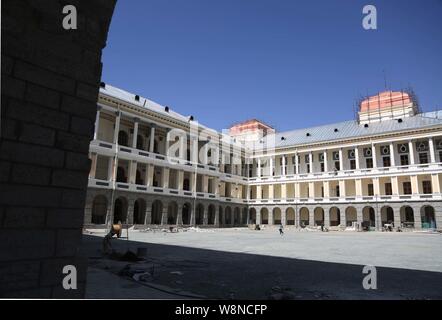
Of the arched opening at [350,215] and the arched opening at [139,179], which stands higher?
the arched opening at [139,179]

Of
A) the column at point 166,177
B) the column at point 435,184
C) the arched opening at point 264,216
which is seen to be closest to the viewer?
the column at point 166,177

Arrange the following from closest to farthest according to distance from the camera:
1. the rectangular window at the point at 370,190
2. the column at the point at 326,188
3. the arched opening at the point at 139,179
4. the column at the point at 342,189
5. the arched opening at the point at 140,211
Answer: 1. the arched opening at the point at 140,211
2. the arched opening at the point at 139,179
3. the rectangular window at the point at 370,190
4. the column at the point at 342,189
5. the column at the point at 326,188

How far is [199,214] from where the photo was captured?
49.5 m

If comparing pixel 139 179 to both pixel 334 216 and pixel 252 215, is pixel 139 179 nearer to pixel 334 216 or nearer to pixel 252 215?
pixel 252 215

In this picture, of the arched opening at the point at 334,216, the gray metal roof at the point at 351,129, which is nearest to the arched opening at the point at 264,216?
the arched opening at the point at 334,216

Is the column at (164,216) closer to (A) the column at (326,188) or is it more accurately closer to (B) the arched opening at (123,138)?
(B) the arched opening at (123,138)

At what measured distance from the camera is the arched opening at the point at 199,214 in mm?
48478

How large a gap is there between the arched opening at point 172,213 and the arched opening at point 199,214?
3.49 m

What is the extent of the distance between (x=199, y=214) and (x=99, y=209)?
52.9 feet

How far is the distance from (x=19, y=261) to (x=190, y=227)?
128 ft

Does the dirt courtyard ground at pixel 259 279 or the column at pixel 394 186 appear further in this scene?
the column at pixel 394 186

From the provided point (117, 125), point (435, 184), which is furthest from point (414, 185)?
point (117, 125)

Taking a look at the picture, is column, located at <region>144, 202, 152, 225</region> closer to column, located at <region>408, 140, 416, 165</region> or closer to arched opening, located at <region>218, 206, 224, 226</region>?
arched opening, located at <region>218, 206, 224, 226</region>

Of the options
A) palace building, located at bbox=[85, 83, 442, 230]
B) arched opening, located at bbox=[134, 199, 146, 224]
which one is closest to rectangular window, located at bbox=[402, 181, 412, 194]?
palace building, located at bbox=[85, 83, 442, 230]
